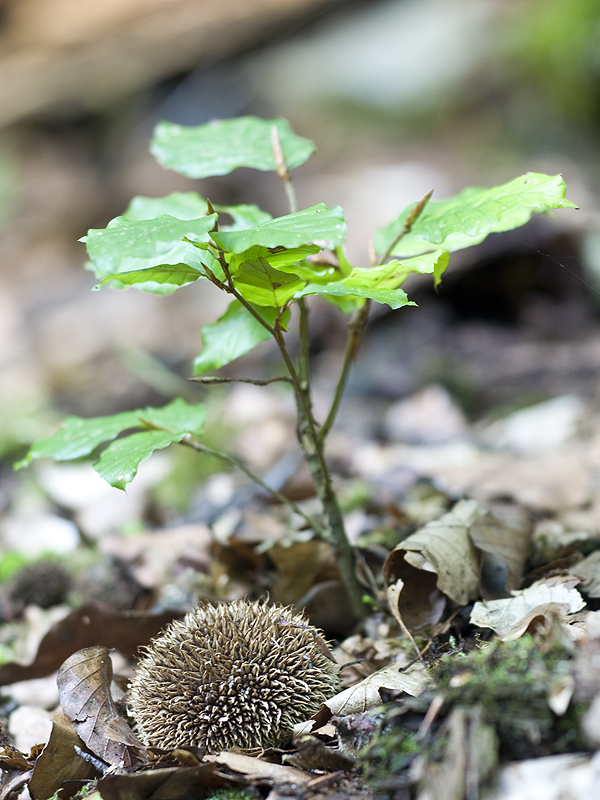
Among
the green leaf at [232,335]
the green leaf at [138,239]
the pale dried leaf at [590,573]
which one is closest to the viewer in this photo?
the green leaf at [138,239]

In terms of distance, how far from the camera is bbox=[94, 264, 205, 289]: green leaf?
149 cm

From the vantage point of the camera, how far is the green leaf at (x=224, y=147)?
1946 millimetres

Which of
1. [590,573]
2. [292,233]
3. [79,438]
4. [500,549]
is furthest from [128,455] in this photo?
[590,573]

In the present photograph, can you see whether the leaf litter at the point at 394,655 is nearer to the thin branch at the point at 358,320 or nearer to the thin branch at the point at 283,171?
the thin branch at the point at 358,320

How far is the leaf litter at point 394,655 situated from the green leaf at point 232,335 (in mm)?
699

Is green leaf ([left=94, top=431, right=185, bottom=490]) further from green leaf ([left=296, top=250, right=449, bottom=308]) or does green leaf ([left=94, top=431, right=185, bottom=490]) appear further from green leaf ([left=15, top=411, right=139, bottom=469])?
green leaf ([left=296, top=250, right=449, bottom=308])

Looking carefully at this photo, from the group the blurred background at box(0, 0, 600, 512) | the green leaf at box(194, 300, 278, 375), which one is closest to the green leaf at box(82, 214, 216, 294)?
the green leaf at box(194, 300, 278, 375)

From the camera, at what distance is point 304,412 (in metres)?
1.84

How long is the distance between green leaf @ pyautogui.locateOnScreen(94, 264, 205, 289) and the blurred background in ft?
9.19

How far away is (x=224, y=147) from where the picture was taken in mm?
2012

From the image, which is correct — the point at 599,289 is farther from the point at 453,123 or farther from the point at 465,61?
the point at 465,61

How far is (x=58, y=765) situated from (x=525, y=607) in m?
1.20

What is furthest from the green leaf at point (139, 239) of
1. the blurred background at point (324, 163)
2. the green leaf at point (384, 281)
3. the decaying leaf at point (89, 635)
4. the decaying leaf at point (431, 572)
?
the blurred background at point (324, 163)

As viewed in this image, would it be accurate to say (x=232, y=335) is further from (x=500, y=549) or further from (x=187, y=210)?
(x=500, y=549)
